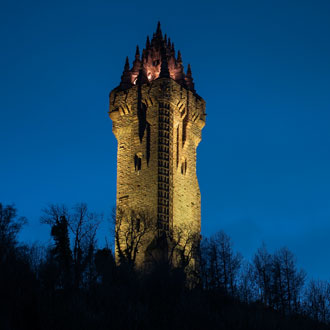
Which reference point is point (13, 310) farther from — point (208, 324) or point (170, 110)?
point (170, 110)

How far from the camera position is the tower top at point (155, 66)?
63781 mm

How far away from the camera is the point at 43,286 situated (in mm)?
42094

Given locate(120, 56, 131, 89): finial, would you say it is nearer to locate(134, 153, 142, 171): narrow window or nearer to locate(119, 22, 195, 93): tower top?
locate(119, 22, 195, 93): tower top

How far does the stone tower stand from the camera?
186 feet

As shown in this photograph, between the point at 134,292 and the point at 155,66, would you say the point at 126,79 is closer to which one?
the point at 155,66

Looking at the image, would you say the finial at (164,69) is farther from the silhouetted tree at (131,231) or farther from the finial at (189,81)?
the silhouetted tree at (131,231)

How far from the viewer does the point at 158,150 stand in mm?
→ 58281

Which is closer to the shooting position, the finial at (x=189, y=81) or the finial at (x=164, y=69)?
the finial at (x=164, y=69)

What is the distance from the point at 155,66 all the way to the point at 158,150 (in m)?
10.4

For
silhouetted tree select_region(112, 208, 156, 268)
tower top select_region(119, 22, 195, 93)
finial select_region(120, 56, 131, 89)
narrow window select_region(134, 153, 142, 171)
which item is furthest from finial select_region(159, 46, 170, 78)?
silhouetted tree select_region(112, 208, 156, 268)

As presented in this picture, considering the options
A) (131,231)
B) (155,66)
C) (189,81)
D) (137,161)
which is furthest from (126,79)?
(131,231)

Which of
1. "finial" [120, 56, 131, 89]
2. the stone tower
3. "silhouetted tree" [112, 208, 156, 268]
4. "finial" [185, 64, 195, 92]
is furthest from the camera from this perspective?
"finial" [185, 64, 195, 92]

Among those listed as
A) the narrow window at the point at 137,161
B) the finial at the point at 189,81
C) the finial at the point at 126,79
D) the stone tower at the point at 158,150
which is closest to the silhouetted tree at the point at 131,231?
the stone tower at the point at 158,150

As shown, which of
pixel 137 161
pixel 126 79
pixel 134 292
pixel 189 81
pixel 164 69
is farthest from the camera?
pixel 189 81
